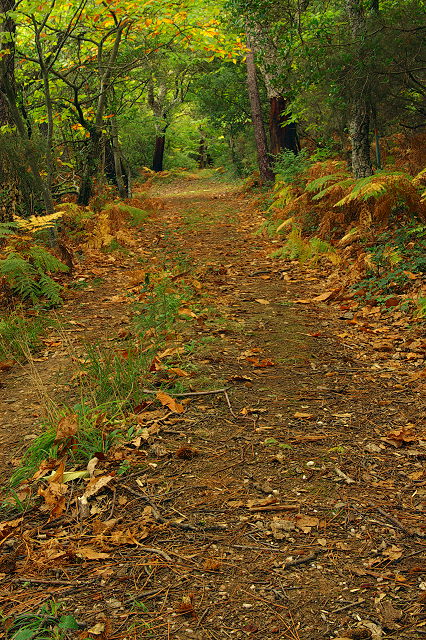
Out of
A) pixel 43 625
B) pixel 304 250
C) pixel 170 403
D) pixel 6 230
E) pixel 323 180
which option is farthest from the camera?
pixel 323 180

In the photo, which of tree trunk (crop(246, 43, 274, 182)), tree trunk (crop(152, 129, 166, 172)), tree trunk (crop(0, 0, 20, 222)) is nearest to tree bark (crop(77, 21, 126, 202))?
tree trunk (crop(0, 0, 20, 222))

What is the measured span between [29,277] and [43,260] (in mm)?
536

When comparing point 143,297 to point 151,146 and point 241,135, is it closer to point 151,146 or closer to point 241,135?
point 241,135

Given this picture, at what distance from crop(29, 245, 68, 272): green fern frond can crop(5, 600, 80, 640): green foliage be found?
5.07 meters

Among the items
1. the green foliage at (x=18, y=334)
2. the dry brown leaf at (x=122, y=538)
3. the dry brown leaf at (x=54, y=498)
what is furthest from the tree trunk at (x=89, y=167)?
the dry brown leaf at (x=122, y=538)

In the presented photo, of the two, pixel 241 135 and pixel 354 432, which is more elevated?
pixel 241 135

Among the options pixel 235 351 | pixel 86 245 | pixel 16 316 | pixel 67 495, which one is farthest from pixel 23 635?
pixel 86 245

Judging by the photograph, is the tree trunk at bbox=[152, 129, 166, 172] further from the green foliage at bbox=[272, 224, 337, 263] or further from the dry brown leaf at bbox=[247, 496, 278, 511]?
the dry brown leaf at bbox=[247, 496, 278, 511]

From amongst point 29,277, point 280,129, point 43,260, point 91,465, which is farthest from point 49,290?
point 280,129

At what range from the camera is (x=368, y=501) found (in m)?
2.70

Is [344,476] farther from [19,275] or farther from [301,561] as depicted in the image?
[19,275]

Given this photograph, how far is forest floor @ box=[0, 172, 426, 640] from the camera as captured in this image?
2.09 metres

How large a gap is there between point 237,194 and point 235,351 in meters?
12.8

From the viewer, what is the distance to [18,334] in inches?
212
